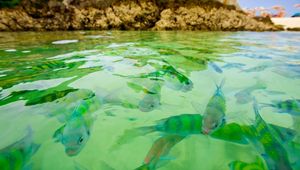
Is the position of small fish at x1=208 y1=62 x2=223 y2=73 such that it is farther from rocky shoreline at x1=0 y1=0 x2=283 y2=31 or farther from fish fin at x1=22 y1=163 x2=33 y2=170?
rocky shoreline at x1=0 y1=0 x2=283 y2=31

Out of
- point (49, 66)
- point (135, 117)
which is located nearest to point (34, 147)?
point (135, 117)

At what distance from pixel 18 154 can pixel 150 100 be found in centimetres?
113

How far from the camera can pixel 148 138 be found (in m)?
1.37

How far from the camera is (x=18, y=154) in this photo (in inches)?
43.4

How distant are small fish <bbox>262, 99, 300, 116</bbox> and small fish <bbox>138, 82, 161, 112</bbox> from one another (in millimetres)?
1032

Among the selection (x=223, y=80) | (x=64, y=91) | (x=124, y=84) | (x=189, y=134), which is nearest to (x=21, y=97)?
(x=64, y=91)

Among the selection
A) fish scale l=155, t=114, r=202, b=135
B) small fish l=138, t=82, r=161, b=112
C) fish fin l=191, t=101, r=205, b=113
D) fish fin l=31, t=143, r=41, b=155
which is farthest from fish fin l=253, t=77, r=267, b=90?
fish fin l=31, t=143, r=41, b=155

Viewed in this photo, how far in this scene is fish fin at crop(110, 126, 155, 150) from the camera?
132 centimetres

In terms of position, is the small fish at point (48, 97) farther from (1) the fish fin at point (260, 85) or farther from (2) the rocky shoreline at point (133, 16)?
(2) the rocky shoreline at point (133, 16)

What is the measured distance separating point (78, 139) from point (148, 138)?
0.47m

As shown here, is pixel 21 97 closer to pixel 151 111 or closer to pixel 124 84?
pixel 124 84

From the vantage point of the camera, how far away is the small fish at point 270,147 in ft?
3.38

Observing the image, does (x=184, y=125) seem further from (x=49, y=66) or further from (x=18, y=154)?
(x=49, y=66)

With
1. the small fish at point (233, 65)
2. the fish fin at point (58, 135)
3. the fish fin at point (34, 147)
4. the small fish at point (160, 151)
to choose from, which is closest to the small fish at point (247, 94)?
the small fish at point (233, 65)
